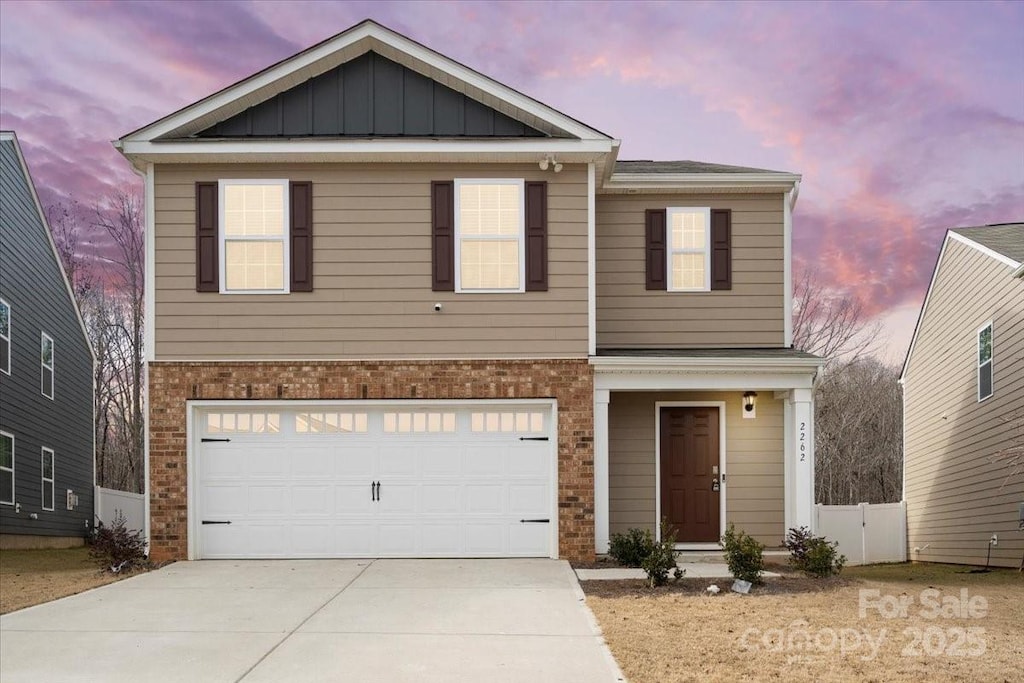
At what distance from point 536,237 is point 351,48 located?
3578 millimetres

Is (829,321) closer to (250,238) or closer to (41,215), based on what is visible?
(41,215)

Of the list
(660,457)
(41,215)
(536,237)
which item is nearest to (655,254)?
(536,237)

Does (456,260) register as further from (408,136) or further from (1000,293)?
(1000,293)

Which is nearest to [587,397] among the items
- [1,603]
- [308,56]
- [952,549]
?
[308,56]

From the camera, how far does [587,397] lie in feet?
44.1

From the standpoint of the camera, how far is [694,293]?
1469 cm

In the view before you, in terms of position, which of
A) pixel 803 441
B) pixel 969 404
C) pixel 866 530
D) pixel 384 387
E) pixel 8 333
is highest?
pixel 8 333

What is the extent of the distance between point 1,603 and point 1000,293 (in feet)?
48.8

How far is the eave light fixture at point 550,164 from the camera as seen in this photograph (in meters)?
13.4

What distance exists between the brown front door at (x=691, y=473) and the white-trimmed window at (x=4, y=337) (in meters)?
12.1

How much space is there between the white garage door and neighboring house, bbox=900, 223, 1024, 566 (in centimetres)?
706

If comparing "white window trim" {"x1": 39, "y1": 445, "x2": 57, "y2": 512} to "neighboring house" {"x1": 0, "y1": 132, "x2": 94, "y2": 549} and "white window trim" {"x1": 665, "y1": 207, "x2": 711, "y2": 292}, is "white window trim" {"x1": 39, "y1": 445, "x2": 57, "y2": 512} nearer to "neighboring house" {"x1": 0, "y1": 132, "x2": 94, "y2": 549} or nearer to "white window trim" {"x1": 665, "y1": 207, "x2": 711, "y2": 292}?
"neighboring house" {"x1": 0, "y1": 132, "x2": 94, "y2": 549}

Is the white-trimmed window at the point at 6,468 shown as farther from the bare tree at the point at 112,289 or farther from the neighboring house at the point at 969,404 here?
the neighboring house at the point at 969,404

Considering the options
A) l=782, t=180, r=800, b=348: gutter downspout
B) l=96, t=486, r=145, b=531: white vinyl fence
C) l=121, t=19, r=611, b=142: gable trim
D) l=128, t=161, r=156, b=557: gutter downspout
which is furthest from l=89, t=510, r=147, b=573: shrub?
l=96, t=486, r=145, b=531: white vinyl fence
